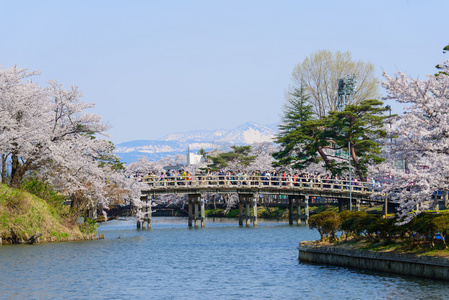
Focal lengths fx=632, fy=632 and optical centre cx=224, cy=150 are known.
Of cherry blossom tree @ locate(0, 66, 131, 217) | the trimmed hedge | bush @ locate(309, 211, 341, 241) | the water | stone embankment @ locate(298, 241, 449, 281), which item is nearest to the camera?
stone embankment @ locate(298, 241, 449, 281)

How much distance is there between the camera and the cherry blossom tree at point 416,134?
23.2m

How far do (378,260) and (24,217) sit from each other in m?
22.4

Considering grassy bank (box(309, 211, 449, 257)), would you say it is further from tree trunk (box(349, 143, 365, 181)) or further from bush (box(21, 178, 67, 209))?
tree trunk (box(349, 143, 365, 181))

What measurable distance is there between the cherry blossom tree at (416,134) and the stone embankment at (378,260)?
1686 mm

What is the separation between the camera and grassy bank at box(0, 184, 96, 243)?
123 ft

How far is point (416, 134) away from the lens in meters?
24.5

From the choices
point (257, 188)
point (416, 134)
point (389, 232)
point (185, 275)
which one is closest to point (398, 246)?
point (389, 232)

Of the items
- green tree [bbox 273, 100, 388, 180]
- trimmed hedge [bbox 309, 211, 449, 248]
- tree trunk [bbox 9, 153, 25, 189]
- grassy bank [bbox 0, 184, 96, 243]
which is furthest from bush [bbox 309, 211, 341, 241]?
green tree [bbox 273, 100, 388, 180]

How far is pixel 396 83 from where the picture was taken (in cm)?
2589

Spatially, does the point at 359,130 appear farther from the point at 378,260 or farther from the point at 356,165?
the point at 378,260

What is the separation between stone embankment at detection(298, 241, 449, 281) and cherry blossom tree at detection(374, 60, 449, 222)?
1686mm

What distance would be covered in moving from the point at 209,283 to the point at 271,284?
101 inches

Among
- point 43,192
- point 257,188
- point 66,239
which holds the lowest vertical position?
point 66,239

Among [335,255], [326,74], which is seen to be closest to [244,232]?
[335,255]
